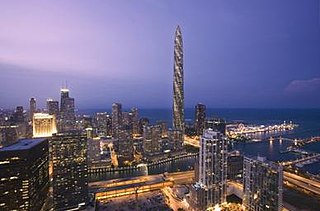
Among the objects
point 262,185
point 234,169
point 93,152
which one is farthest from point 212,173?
point 93,152

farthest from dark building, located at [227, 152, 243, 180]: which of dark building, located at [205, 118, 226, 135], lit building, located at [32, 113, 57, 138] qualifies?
lit building, located at [32, 113, 57, 138]

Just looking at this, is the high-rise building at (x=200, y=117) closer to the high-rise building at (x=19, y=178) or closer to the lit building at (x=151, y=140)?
the lit building at (x=151, y=140)

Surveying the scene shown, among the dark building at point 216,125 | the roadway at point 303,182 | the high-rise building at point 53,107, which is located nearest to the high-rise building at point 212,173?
the roadway at point 303,182

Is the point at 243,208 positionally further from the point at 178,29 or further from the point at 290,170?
the point at 178,29

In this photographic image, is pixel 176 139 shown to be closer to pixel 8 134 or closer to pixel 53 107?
pixel 8 134

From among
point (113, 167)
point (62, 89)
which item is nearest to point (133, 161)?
point (113, 167)
